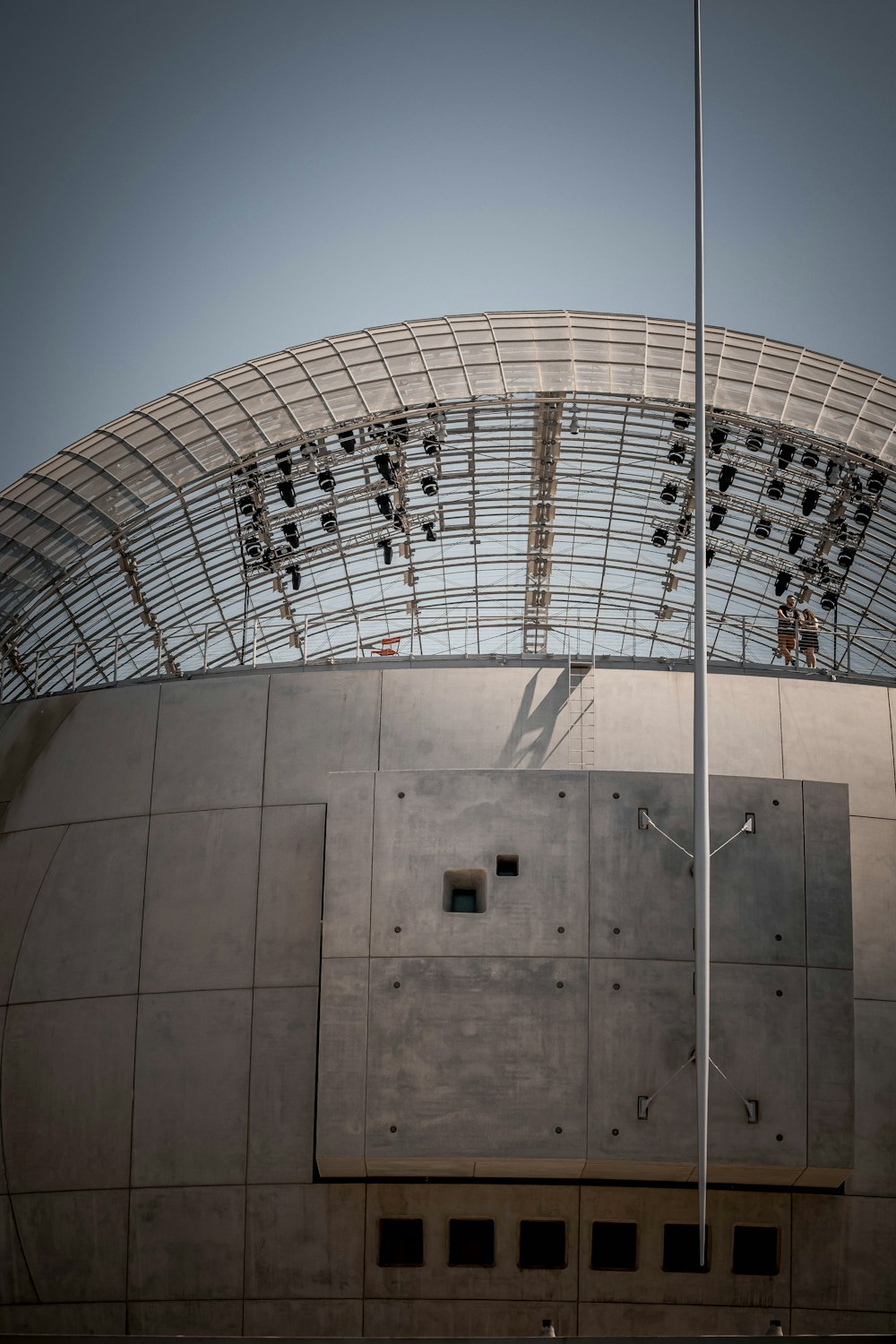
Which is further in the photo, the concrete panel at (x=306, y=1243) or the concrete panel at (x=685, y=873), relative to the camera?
the concrete panel at (x=306, y=1243)

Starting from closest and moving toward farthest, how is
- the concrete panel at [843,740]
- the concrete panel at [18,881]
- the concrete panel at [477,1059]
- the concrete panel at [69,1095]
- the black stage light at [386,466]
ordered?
the concrete panel at [477,1059] → the concrete panel at [69,1095] → the concrete panel at [843,740] → the concrete panel at [18,881] → the black stage light at [386,466]

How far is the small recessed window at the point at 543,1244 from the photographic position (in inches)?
1158

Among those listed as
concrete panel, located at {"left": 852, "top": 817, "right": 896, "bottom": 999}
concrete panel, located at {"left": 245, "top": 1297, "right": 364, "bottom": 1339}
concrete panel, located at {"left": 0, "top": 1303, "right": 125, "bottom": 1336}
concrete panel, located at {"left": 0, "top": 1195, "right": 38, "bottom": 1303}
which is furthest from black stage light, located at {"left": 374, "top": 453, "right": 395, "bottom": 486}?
concrete panel, located at {"left": 0, "top": 1303, "right": 125, "bottom": 1336}

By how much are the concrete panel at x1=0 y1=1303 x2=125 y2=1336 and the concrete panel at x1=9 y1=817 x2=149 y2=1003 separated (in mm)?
6452

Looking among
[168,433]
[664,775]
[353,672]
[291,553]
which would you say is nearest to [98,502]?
[168,433]

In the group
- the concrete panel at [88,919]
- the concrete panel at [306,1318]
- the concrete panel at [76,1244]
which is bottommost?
the concrete panel at [306,1318]

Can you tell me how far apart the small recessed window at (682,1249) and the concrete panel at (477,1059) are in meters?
3.29

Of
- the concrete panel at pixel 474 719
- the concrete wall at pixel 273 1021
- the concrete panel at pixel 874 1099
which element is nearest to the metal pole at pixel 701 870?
the concrete wall at pixel 273 1021

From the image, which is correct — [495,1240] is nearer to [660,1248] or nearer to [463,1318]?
[463,1318]

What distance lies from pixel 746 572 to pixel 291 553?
21.3m

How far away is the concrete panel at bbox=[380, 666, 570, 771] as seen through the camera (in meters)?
32.3

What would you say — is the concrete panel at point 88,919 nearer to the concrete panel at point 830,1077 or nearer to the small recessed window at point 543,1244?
the small recessed window at point 543,1244

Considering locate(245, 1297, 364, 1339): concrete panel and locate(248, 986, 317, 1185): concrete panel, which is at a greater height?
locate(248, 986, 317, 1185): concrete panel

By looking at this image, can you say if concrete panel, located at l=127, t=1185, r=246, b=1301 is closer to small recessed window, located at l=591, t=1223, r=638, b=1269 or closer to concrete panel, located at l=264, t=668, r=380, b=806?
small recessed window, located at l=591, t=1223, r=638, b=1269
